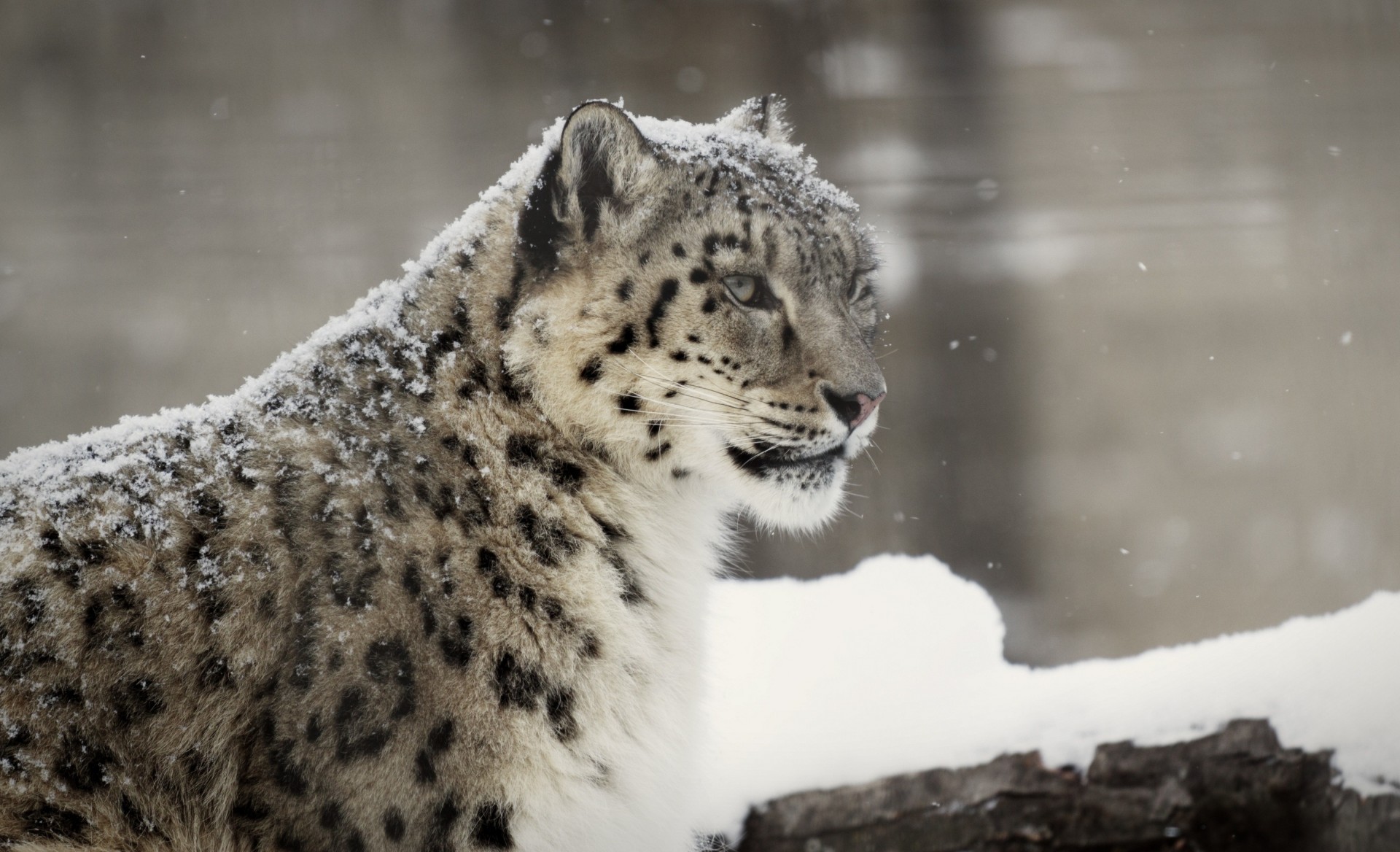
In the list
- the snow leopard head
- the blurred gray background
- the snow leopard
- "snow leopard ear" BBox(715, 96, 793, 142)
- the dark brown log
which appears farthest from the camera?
the blurred gray background

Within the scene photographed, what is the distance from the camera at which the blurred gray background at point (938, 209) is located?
3600 mm

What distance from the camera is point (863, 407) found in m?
1.88

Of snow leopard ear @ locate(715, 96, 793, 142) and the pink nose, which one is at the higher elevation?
snow leopard ear @ locate(715, 96, 793, 142)

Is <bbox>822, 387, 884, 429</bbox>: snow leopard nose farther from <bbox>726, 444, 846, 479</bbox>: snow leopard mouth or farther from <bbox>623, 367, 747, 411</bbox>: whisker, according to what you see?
<bbox>623, 367, 747, 411</bbox>: whisker

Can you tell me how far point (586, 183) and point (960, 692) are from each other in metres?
1.68

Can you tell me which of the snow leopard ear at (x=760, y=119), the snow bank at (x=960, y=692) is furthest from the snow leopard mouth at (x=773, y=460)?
the snow leopard ear at (x=760, y=119)

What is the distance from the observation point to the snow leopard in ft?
4.88

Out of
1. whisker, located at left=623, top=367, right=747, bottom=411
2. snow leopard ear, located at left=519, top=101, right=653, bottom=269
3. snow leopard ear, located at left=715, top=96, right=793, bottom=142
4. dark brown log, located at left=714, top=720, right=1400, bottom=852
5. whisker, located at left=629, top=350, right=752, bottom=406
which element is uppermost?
snow leopard ear, located at left=715, top=96, right=793, bottom=142

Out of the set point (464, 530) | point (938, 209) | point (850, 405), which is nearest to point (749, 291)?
point (850, 405)

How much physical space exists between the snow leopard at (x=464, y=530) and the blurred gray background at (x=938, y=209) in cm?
176

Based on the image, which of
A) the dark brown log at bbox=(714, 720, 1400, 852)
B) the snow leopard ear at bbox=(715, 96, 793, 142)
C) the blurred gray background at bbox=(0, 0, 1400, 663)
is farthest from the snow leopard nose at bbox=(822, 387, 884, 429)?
→ the blurred gray background at bbox=(0, 0, 1400, 663)

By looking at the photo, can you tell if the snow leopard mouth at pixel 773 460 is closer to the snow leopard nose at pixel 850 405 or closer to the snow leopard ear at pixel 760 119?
the snow leopard nose at pixel 850 405

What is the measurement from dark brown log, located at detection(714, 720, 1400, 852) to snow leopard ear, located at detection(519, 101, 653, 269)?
4.82ft

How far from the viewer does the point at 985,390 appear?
3885 millimetres
